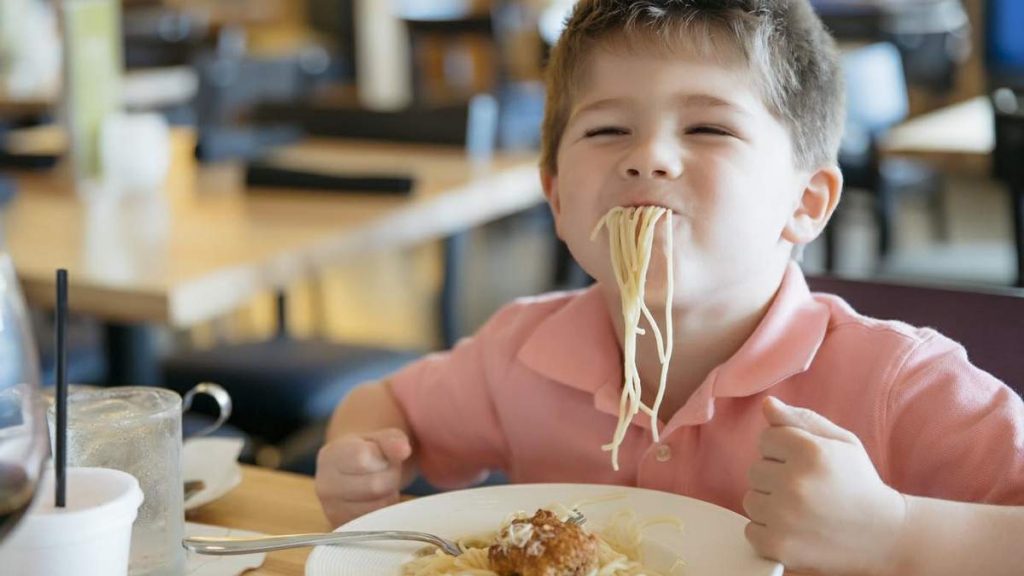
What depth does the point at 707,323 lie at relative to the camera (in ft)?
4.31

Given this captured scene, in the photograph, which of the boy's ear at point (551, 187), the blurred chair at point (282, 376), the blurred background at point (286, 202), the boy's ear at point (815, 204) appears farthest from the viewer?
the blurred chair at point (282, 376)

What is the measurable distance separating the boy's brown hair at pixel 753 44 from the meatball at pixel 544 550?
505 millimetres

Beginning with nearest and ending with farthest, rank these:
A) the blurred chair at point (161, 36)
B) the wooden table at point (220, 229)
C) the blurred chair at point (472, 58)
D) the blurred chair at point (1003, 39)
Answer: the wooden table at point (220, 229), the blurred chair at point (472, 58), the blurred chair at point (161, 36), the blurred chair at point (1003, 39)

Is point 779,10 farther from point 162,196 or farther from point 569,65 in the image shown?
point 162,196

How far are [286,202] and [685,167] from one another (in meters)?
1.79

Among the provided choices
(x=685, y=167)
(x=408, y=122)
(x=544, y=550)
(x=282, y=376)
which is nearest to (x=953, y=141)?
(x=408, y=122)

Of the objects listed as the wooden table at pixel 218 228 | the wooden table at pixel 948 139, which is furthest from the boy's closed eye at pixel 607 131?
the wooden table at pixel 948 139

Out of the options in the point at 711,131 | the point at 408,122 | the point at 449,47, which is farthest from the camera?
the point at 449,47

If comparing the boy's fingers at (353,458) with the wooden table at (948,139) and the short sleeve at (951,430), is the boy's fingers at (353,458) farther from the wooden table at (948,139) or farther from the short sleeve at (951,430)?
the wooden table at (948,139)

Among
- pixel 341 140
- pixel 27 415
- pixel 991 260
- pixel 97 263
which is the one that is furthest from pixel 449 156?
pixel 27 415

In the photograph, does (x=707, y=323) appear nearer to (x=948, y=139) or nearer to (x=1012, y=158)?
(x=1012, y=158)

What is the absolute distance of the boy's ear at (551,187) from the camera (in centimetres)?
144

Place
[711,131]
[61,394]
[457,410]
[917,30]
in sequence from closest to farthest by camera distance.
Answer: [61,394], [711,131], [457,410], [917,30]

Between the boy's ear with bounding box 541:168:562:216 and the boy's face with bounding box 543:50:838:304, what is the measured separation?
0.13 metres
